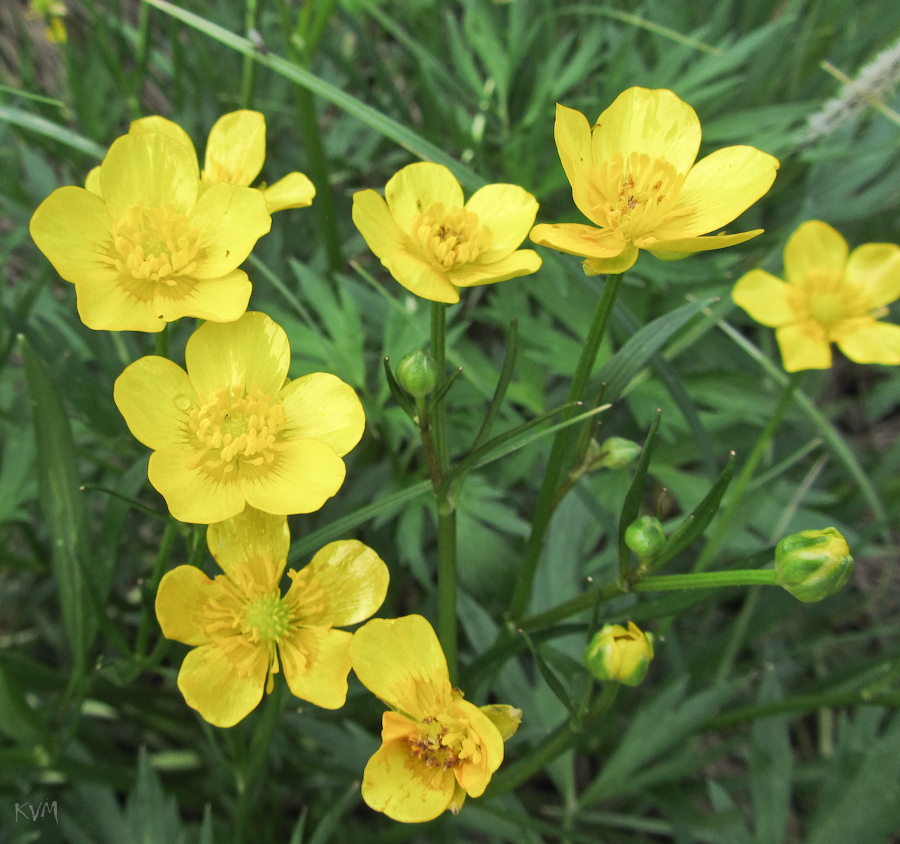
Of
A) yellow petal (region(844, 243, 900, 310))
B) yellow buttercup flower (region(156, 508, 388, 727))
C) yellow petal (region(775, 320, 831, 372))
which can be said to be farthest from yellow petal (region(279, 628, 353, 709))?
yellow petal (region(844, 243, 900, 310))

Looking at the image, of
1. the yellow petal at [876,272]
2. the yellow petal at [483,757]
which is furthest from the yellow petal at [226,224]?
the yellow petal at [876,272]

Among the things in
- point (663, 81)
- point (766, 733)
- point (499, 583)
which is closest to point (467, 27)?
point (663, 81)

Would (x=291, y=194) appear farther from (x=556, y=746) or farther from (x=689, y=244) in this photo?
(x=556, y=746)

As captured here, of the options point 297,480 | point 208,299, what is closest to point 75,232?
point 208,299

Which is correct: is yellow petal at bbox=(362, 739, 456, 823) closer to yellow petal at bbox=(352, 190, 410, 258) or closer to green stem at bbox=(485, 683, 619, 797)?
green stem at bbox=(485, 683, 619, 797)

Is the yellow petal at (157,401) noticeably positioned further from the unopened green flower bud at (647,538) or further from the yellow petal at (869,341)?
the yellow petal at (869,341)

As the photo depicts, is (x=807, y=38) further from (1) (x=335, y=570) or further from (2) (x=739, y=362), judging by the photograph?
(1) (x=335, y=570)
